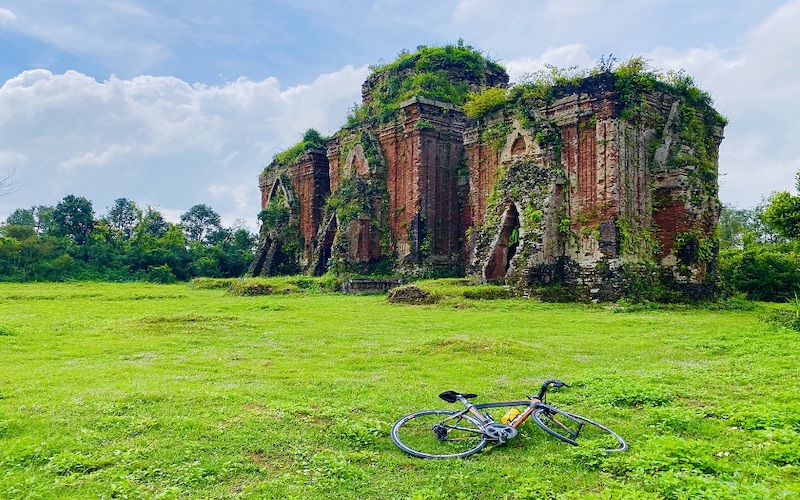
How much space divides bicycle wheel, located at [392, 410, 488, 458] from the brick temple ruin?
14.1m

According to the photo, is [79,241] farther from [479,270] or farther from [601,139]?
[601,139]

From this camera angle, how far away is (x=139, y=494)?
432cm

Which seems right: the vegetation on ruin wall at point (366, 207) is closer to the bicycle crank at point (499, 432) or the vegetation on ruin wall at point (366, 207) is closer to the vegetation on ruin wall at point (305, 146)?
the vegetation on ruin wall at point (305, 146)

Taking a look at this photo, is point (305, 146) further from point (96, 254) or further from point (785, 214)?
point (785, 214)

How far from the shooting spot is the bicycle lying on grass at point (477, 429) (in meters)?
5.34

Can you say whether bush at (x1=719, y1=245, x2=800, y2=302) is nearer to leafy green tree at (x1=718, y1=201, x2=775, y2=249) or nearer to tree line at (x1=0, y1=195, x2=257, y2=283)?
leafy green tree at (x1=718, y1=201, x2=775, y2=249)

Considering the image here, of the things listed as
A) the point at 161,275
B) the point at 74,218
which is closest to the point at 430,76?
the point at 161,275

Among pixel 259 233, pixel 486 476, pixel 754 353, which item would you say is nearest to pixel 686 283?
pixel 754 353

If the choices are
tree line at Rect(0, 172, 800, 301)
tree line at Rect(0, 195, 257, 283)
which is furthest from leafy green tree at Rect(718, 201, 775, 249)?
tree line at Rect(0, 195, 257, 283)

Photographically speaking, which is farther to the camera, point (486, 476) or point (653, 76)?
point (653, 76)

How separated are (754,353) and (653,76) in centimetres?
1317

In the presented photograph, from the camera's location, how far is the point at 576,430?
18.9 ft

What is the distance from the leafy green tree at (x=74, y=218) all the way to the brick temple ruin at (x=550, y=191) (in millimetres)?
25985

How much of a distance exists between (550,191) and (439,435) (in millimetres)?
16374
